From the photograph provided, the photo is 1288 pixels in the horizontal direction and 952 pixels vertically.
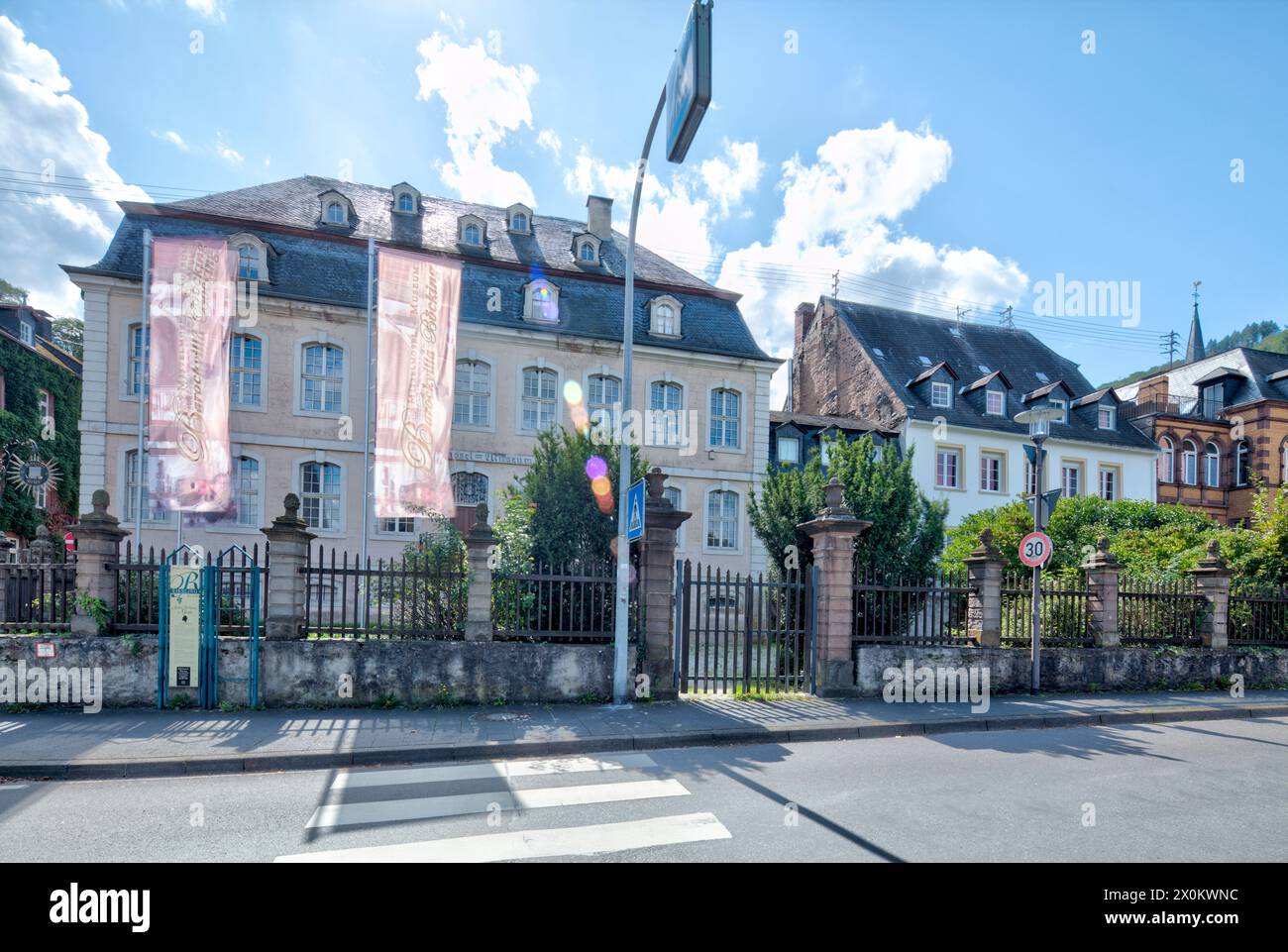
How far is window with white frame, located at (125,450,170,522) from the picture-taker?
65.2ft

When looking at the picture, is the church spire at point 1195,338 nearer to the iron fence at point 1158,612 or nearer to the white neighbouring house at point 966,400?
the white neighbouring house at point 966,400

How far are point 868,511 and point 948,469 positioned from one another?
62.5ft

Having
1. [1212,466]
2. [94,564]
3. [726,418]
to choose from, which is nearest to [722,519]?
[726,418]

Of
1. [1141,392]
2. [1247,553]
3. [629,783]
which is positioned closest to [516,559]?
[629,783]

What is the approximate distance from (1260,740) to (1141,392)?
31405 mm

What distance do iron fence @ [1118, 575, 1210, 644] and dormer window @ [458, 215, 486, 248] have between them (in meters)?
20.8

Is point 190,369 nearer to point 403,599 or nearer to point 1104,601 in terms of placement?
point 403,599

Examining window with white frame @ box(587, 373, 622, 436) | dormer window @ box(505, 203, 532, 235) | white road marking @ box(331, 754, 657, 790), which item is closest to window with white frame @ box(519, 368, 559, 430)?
window with white frame @ box(587, 373, 622, 436)

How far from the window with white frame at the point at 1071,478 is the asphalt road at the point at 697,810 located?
25824 mm

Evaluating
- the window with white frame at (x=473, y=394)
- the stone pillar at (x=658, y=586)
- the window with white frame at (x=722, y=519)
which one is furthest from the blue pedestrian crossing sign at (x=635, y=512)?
the window with white frame at (x=722, y=519)

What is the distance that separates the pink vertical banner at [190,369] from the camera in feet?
57.9

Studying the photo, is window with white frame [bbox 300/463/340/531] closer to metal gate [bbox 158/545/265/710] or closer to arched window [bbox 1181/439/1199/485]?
metal gate [bbox 158/545/265/710]

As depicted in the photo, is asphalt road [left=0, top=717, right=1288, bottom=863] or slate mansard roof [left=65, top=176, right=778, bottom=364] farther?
slate mansard roof [left=65, top=176, right=778, bottom=364]

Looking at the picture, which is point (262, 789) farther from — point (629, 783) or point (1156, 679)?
point (1156, 679)
